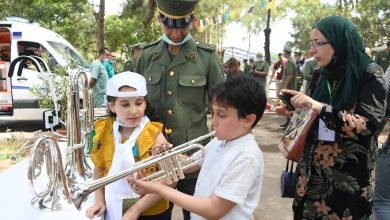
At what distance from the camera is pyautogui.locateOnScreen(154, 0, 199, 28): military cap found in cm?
200

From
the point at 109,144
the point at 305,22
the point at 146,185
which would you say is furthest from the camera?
the point at 305,22

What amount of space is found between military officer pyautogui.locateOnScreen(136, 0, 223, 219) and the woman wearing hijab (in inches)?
23.9

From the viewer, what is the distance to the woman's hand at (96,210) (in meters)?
1.52

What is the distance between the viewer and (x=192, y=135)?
2.18 m

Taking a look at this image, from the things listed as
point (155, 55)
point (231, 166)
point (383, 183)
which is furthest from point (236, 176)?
point (383, 183)

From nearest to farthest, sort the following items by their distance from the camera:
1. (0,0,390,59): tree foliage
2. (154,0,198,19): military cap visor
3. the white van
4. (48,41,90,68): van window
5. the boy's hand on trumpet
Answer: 1. the boy's hand on trumpet
2. (154,0,198,19): military cap visor
3. the white van
4. (48,41,90,68): van window
5. (0,0,390,59): tree foliage

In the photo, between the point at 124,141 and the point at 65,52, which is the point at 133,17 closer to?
the point at 65,52

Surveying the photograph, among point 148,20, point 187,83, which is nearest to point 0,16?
point 148,20

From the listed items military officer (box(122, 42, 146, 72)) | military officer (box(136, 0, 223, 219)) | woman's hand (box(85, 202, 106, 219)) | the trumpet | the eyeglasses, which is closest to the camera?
the trumpet

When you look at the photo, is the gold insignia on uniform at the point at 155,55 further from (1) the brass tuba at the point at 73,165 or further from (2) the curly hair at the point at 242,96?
(2) the curly hair at the point at 242,96

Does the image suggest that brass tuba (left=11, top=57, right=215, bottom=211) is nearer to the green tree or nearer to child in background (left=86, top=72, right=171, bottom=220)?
child in background (left=86, top=72, right=171, bottom=220)

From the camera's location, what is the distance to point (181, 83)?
7.10 ft

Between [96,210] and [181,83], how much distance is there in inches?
35.9

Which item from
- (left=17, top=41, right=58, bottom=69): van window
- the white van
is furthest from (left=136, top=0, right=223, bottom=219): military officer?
(left=17, top=41, right=58, bottom=69): van window
